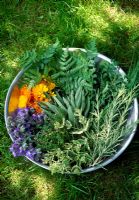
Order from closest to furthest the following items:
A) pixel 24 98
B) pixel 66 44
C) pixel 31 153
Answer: pixel 31 153, pixel 24 98, pixel 66 44

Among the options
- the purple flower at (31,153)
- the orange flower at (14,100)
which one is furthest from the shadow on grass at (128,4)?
the purple flower at (31,153)

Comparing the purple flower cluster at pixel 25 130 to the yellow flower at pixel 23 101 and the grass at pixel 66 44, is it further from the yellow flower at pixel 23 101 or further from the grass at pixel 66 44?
the grass at pixel 66 44

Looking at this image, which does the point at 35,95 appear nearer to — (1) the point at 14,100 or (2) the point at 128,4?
(1) the point at 14,100

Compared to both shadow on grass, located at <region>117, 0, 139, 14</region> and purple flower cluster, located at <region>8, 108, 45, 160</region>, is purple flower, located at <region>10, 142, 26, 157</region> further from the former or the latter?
shadow on grass, located at <region>117, 0, 139, 14</region>

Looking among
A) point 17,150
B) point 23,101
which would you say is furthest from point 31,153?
point 23,101

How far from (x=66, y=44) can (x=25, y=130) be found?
0.74 metres

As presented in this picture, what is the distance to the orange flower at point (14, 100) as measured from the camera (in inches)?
103

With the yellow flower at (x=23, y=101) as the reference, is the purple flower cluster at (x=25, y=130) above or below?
below

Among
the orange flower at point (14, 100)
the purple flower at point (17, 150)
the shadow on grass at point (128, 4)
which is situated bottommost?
the purple flower at point (17, 150)

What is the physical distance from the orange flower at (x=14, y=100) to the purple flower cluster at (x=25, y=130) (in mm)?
44

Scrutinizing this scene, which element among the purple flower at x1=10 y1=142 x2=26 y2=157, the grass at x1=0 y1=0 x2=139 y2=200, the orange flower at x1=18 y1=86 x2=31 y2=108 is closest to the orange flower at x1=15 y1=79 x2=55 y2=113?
the orange flower at x1=18 y1=86 x2=31 y2=108

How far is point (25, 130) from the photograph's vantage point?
2.53 m

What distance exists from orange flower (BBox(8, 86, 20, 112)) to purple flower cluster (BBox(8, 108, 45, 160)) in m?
0.04

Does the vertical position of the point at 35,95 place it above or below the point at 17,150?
above
